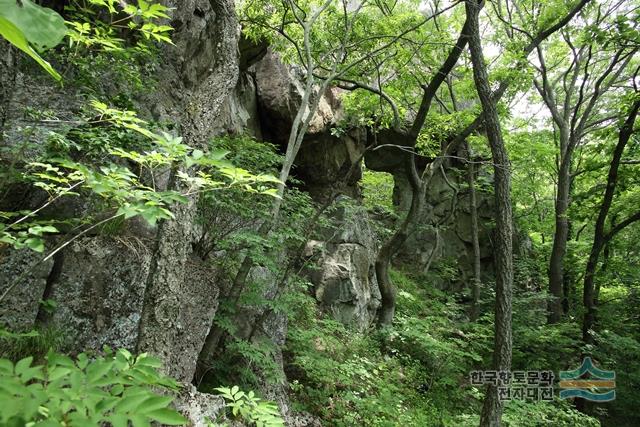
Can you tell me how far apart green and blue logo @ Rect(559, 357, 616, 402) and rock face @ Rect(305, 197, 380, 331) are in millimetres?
4200

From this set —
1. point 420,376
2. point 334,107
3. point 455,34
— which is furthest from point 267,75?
point 420,376

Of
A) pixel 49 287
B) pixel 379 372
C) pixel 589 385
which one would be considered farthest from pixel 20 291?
pixel 589 385

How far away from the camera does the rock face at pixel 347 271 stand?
8.29 m

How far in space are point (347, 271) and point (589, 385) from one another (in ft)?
18.6

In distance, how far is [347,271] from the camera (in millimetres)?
8711

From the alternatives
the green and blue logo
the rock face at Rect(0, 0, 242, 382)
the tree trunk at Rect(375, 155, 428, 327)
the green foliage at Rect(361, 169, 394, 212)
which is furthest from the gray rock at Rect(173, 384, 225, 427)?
the green foliage at Rect(361, 169, 394, 212)

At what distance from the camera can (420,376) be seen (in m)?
7.37

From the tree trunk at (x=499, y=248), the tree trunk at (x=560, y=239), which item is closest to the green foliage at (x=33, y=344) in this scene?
the tree trunk at (x=499, y=248)

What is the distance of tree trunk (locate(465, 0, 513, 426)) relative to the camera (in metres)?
4.64

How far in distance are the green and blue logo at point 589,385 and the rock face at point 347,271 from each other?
420 cm

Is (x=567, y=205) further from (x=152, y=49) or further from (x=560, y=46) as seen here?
(x=152, y=49)

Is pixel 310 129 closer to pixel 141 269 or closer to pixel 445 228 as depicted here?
pixel 141 269

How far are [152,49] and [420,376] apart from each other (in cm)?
712

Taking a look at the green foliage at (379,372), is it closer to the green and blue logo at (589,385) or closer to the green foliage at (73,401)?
the green and blue logo at (589,385)
